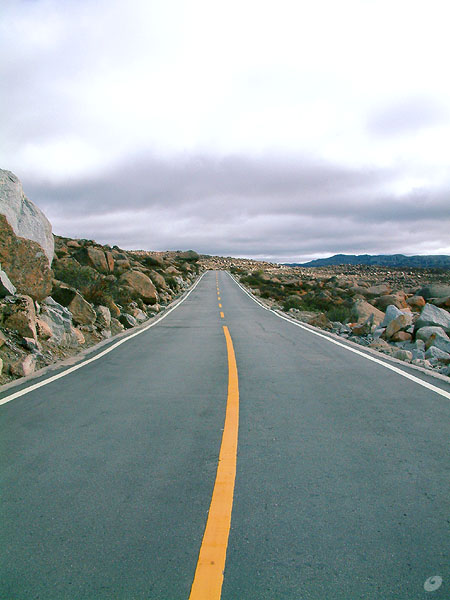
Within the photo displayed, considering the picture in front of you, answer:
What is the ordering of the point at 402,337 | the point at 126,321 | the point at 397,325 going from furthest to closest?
1. the point at 126,321
2. the point at 397,325
3. the point at 402,337

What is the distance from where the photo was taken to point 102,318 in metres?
14.1

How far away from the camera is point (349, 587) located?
2426 millimetres

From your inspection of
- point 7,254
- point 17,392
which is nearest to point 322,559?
point 17,392

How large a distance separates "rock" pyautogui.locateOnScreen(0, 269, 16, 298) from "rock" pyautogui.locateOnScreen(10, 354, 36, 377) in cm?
220

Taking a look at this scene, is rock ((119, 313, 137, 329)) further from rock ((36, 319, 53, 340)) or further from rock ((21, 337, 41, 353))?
rock ((21, 337, 41, 353))

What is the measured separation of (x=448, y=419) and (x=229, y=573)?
3806 millimetres

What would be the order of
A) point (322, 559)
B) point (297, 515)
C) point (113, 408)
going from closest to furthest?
point (322, 559), point (297, 515), point (113, 408)

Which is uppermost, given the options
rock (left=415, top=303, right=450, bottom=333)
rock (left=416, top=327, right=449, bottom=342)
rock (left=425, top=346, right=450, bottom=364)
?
rock (left=415, top=303, right=450, bottom=333)

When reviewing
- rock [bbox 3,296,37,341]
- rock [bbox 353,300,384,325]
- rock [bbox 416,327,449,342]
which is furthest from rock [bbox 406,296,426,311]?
rock [bbox 3,296,37,341]

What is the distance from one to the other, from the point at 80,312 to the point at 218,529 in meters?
11.0

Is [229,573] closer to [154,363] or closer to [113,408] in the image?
[113,408]

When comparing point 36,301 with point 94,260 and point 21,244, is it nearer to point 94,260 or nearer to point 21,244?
point 21,244

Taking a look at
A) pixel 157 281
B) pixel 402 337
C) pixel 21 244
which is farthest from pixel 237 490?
pixel 157 281

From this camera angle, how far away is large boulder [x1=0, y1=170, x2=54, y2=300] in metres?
11.0
